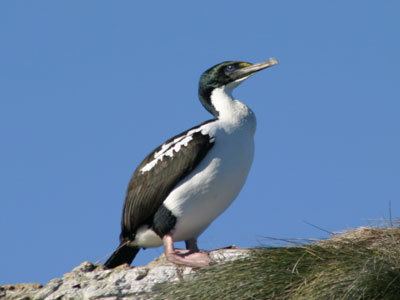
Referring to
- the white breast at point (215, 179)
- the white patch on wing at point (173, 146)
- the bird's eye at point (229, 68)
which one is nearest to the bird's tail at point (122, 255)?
the white breast at point (215, 179)

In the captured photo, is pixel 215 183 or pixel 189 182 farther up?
pixel 189 182

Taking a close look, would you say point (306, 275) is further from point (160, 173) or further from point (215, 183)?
point (160, 173)

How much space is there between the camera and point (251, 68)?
13.9 metres

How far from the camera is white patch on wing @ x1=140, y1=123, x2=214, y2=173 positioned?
1299 centimetres

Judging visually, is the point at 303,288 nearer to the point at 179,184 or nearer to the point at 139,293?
the point at 139,293

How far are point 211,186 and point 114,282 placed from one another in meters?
1.55

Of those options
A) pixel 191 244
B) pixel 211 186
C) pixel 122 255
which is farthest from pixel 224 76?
pixel 122 255

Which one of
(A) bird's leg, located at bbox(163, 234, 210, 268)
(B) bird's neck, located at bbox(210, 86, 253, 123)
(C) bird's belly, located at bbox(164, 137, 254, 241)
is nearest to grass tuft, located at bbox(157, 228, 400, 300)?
(A) bird's leg, located at bbox(163, 234, 210, 268)

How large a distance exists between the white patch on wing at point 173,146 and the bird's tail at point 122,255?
3.00 feet

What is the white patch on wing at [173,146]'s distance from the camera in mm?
12992

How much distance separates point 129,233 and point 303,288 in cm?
321

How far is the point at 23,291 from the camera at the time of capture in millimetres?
12523

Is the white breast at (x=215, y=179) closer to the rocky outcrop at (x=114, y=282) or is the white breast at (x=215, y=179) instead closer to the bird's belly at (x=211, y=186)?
the bird's belly at (x=211, y=186)

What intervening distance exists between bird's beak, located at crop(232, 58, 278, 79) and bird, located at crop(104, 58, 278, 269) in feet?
1.36
